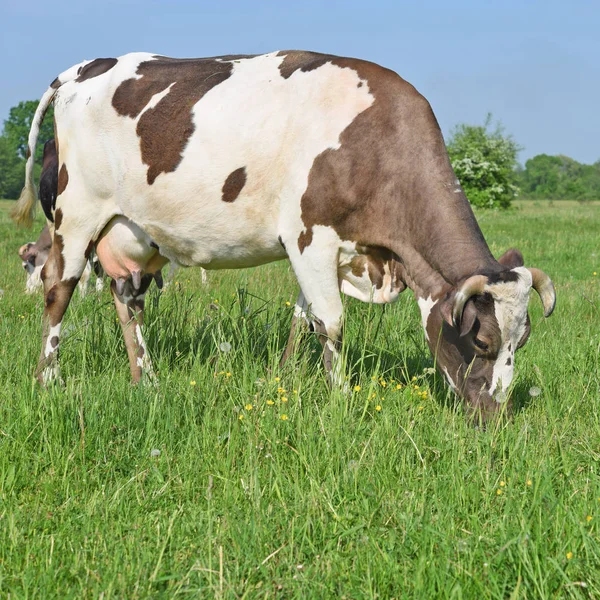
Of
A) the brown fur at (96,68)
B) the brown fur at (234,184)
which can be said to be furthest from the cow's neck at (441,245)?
the brown fur at (96,68)

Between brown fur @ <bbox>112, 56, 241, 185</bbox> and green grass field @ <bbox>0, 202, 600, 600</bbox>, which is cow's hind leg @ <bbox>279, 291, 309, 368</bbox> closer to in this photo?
green grass field @ <bbox>0, 202, 600, 600</bbox>

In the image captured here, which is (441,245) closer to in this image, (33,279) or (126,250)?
(126,250)

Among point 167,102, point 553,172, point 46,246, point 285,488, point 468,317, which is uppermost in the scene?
point 167,102

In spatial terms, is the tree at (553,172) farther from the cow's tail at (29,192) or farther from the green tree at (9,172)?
the cow's tail at (29,192)

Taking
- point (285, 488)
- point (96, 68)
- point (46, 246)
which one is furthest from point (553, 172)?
point (285, 488)

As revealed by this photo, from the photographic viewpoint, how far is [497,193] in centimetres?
5525

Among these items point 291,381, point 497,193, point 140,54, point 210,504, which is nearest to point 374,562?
point 210,504

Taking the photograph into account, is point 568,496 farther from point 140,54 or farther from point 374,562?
point 140,54

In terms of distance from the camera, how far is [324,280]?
507 cm

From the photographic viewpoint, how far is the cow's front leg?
5902 millimetres

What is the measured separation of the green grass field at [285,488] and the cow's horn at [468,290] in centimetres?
65

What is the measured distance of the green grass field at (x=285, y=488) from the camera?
290 centimetres

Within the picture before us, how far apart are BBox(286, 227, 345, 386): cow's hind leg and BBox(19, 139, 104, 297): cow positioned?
280 cm

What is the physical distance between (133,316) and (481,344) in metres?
3.07
